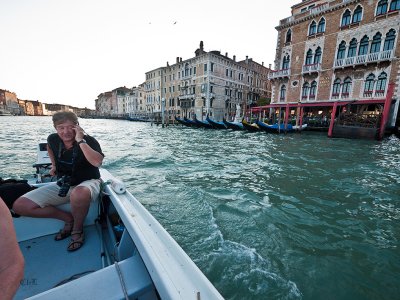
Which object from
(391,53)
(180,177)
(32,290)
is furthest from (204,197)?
(391,53)

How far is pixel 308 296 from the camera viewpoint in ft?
6.21

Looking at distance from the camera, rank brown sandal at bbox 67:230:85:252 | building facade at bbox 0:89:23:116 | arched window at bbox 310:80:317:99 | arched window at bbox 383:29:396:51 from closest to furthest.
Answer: brown sandal at bbox 67:230:85:252
arched window at bbox 383:29:396:51
arched window at bbox 310:80:317:99
building facade at bbox 0:89:23:116

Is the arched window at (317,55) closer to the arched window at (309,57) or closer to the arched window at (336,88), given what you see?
the arched window at (309,57)

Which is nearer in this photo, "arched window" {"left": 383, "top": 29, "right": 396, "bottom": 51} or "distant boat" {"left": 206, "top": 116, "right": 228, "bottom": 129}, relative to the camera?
"arched window" {"left": 383, "top": 29, "right": 396, "bottom": 51}

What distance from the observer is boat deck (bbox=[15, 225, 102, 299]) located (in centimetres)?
152

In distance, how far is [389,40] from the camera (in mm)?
14945

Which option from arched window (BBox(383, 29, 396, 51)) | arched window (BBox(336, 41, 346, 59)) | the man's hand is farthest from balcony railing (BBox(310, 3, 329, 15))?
the man's hand

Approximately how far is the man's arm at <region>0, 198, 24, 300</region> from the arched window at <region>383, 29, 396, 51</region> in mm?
21154

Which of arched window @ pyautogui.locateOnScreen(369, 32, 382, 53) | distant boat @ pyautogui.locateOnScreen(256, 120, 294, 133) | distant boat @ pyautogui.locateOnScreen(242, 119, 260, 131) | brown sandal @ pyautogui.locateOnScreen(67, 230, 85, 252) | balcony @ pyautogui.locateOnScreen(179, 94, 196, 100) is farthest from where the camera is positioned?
balcony @ pyautogui.locateOnScreen(179, 94, 196, 100)

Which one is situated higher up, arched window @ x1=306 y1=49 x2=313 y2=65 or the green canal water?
arched window @ x1=306 y1=49 x2=313 y2=65

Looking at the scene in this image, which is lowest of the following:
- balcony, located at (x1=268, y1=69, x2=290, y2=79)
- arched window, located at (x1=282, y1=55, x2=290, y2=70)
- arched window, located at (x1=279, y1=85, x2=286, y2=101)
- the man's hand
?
the man's hand

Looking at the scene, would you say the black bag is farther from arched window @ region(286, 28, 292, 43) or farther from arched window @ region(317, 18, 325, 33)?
arched window @ region(286, 28, 292, 43)

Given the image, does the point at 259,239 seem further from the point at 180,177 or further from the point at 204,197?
the point at 180,177

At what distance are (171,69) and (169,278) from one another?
42.2m
